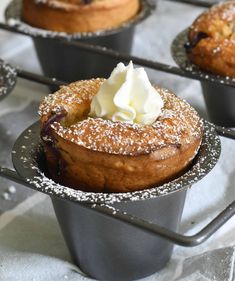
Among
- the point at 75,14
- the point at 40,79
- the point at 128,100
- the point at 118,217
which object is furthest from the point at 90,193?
the point at 75,14

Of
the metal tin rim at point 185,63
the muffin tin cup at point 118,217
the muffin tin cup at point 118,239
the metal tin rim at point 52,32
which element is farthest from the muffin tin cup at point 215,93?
the muffin tin cup at point 118,239

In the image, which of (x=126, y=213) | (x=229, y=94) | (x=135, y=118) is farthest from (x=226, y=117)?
(x=126, y=213)

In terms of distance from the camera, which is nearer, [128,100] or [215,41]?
[128,100]

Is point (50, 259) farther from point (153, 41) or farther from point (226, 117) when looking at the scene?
point (153, 41)

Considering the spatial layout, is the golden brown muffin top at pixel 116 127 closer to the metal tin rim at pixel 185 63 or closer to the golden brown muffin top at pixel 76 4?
the metal tin rim at pixel 185 63

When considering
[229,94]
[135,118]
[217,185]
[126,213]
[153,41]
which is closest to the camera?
A: [126,213]

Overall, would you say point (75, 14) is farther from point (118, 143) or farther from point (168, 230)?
point (168, 230)

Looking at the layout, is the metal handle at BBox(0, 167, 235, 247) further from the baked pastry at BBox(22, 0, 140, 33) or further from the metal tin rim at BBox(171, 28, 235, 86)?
the baked pastry at BBox(22, 0, 140, 33)
